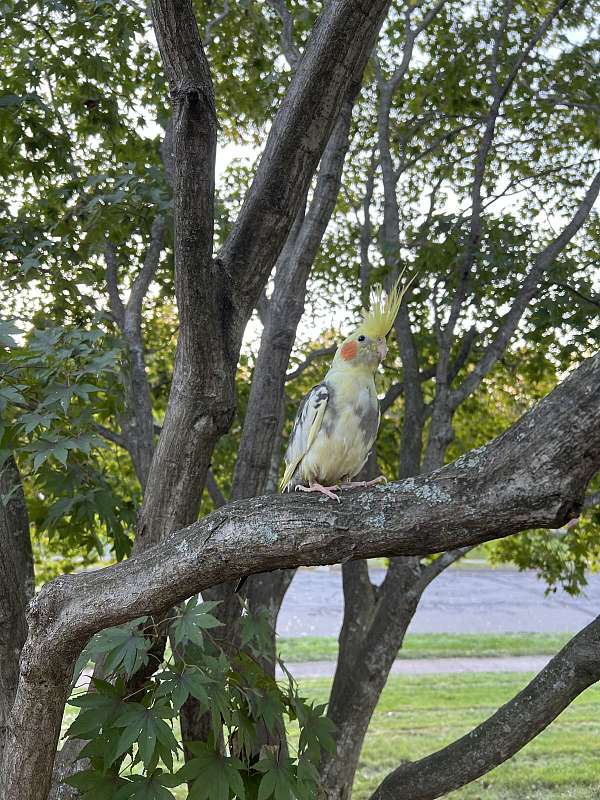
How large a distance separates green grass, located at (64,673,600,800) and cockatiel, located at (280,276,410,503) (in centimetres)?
508

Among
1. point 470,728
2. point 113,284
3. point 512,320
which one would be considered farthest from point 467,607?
point 113,284

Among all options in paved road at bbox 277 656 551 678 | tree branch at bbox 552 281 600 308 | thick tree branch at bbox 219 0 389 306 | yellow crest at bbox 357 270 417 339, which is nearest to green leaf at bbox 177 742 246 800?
yellow crest at bbox 357 270 417 339

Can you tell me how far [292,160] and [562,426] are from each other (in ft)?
6.05

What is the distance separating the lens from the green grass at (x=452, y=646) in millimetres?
11078

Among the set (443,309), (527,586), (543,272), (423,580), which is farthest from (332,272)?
(527,586)

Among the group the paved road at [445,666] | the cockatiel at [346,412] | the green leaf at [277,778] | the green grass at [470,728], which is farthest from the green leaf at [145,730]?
the paved road at [445,666]

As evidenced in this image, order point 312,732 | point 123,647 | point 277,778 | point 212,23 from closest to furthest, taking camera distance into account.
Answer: point 123,647
point 277,778
point 312,732
point 212,23

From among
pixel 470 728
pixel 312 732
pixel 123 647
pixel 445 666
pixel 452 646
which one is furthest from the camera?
pixel 452 646

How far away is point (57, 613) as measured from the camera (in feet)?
7.22

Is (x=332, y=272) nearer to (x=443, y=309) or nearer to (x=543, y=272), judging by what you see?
(x=443, y=309)

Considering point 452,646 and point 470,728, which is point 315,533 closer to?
point 470,728

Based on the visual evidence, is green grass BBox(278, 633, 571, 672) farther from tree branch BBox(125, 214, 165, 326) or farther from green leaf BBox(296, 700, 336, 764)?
green leaf BBox(296, 700, 336, 764)

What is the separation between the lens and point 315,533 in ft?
5.79

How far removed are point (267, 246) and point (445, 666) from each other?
370 inches
